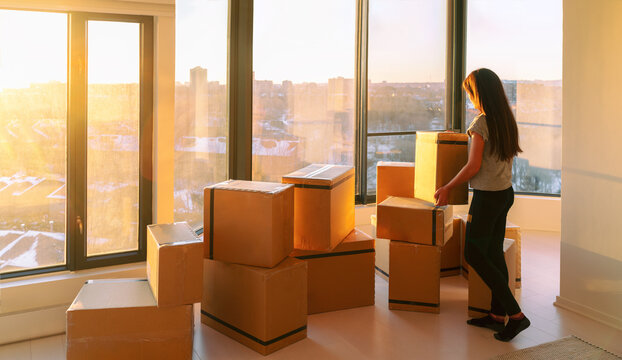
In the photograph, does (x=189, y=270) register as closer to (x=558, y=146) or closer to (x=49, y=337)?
(x=49, y=337)

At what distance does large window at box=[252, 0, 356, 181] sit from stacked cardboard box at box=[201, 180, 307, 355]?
144 cm

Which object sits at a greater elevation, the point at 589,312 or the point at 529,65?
the point at 529,65

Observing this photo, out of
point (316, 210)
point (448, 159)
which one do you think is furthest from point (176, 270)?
point (448, 159)

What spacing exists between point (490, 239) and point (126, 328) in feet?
6.22

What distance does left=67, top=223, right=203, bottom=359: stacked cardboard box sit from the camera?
2451mm

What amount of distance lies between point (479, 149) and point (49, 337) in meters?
2.52

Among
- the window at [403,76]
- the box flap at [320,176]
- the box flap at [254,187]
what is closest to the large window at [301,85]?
the window at [403,76]

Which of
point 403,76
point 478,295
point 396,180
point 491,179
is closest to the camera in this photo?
point 491,179

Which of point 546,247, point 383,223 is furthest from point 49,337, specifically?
point 546,247

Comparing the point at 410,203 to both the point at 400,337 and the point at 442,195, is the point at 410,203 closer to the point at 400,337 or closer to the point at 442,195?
the point at 442,195

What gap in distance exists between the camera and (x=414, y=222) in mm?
3322

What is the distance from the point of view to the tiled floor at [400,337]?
2.78 metres

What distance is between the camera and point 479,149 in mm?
2877

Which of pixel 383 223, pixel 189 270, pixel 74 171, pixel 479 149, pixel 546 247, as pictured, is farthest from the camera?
pixel 546 247
